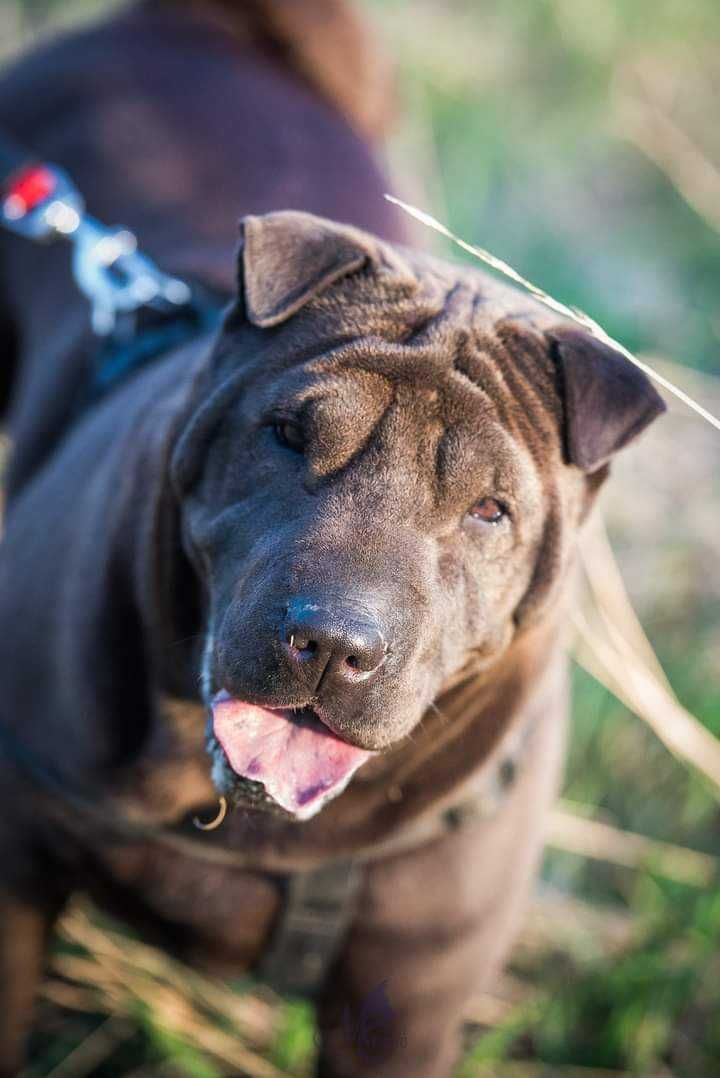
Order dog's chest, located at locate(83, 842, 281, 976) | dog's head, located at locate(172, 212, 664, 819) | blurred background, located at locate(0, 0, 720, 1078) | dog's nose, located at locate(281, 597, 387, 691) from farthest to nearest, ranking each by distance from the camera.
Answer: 1. blurred background, located at locate(0, 0, 720, 1078)
2. dog's chest, located at locate(83, 842, 281, 976)
3. dog's head, located at locate(172, 212, 664, 819)
4. dog's nose, located at locate(281, 597, 387, 691)

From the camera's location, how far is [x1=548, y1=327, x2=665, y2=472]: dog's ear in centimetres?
195

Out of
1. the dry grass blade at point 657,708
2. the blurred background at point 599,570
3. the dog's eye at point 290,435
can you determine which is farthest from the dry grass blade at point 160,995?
the dog's eye at point 290,435

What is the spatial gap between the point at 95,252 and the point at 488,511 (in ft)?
4.07

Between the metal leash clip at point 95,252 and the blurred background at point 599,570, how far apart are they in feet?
3.95

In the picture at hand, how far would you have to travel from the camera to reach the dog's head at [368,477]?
1763 mm

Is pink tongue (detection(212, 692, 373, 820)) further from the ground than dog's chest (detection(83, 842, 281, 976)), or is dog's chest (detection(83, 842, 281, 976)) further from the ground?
pink tongue (detection(212, 692, 373, 820))

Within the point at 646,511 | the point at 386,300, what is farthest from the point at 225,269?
the point at 646,511

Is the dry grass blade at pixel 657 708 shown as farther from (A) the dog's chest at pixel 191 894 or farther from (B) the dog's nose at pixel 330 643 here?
(B) the dog's nose at pixel 330 643

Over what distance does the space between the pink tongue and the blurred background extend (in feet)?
3.51

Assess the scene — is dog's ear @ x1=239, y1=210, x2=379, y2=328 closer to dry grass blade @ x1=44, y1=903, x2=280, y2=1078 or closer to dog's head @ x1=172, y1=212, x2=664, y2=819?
dog's head @ x1=172, y1=212, x2=664, y2=819

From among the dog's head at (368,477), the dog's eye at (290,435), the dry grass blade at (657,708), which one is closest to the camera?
the dog's head at (368,477)

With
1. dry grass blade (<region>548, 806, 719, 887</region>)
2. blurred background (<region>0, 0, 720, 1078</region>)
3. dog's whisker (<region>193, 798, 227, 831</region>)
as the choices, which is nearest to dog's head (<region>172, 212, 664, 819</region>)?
dog's whisker (<region>193, 798, 227, 831</region>)

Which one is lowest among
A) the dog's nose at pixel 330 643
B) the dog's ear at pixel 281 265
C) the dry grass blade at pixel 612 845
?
the dry grass blade at pixel 612 845

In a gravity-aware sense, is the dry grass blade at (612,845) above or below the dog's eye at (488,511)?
below
